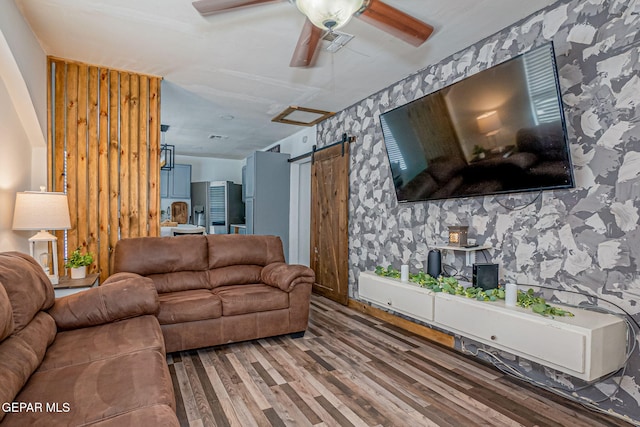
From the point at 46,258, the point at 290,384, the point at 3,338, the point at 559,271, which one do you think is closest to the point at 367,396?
the point at 290,384

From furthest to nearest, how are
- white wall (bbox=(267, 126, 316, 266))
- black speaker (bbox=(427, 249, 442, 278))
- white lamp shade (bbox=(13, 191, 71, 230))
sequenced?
white wall (bbox=(267, 126, 316, 266))
black speaker (bbox=(427, 249, 442, 278))
white lamp shade (bbox=(13, 191, 71, 230))

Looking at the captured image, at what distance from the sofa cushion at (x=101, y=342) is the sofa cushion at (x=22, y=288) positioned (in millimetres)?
213

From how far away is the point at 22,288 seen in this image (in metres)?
1.71

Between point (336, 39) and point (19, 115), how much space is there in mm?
2765

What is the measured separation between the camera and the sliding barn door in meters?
4.62

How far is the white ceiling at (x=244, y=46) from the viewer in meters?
2.47

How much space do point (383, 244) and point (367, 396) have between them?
1980 mm

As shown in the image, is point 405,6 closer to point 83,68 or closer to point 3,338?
point 3,338

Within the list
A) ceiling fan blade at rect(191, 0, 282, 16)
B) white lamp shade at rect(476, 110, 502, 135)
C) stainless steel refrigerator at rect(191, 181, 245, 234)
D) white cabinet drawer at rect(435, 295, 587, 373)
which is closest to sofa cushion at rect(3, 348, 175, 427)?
ceiling fan blade at rect(191, 0, 282, 16)

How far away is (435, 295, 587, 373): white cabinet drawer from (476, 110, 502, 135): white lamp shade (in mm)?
1241

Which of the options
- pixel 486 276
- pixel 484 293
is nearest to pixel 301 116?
pixel 486 276

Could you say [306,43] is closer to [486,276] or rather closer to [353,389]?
[486,276]

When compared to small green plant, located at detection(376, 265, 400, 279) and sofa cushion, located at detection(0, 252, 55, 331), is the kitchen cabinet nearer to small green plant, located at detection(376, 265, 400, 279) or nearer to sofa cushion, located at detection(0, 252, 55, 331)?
small green plant, located at detection(376, 265, 400, 279)

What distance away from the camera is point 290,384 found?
2.39 metres
